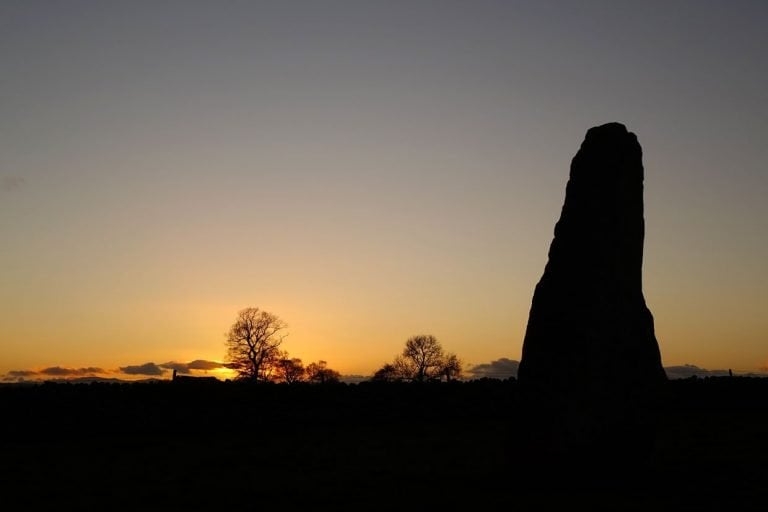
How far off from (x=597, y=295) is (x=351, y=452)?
9339mm

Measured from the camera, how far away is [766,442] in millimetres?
18672

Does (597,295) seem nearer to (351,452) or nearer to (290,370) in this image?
(351,452)

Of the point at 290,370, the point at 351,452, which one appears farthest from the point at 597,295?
the point at 290,370

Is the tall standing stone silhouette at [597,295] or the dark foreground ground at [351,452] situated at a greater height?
the tall standing stone silhouette at [597,295]

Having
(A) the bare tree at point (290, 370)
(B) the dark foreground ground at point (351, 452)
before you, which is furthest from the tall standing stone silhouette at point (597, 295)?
(A) the bare tree at point (290, 370)

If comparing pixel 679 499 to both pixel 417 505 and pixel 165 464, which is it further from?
pixel 165 464

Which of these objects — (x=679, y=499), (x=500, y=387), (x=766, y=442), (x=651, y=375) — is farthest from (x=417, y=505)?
(x=500, y=387)

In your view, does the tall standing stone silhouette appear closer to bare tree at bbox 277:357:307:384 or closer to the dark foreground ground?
the dark foreground ground

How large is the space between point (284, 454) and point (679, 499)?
1117cm

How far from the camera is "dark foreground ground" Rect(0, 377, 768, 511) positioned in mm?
11266

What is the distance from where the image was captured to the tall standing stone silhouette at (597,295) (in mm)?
11812

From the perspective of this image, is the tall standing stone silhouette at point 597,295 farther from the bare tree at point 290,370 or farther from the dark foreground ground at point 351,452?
the bare tree at point 290,370

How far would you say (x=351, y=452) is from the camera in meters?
18.6

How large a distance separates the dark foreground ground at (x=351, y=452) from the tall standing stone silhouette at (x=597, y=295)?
94 cm
